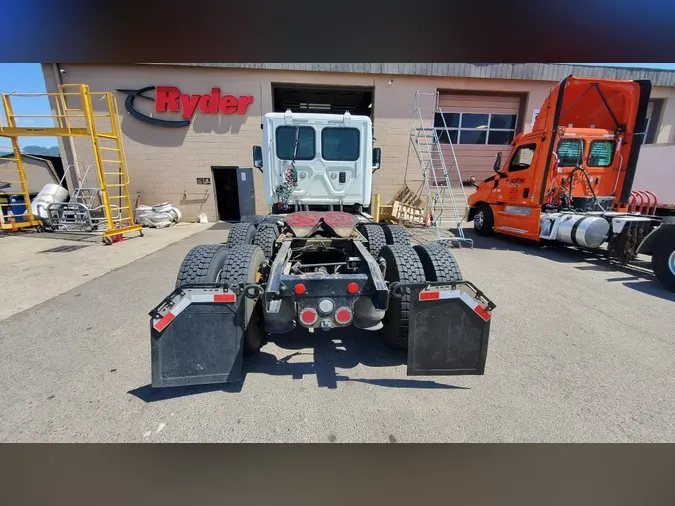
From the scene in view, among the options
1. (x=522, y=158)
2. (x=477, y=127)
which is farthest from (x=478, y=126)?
(x=522, y=158)

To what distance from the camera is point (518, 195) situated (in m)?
7.66

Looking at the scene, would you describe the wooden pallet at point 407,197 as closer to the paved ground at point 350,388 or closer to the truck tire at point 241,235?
the paved ground at point 350,388

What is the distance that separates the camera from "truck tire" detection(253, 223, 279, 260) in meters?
3.86

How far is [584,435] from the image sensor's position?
2020 millimetres

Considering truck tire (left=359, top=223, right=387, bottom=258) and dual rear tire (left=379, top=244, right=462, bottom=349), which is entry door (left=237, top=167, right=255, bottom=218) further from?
dual rear tire (left=379, top=244, right=462, bottom=349)

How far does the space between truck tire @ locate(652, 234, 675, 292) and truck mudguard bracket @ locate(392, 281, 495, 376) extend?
473 cm

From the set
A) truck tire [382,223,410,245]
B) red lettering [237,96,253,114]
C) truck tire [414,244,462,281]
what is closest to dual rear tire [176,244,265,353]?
truck tire [414,244,462,281]

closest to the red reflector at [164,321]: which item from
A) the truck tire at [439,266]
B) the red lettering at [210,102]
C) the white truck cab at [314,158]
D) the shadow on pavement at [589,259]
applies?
the truck tire at [439,266]

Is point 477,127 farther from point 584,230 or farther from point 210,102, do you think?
point 210,102
